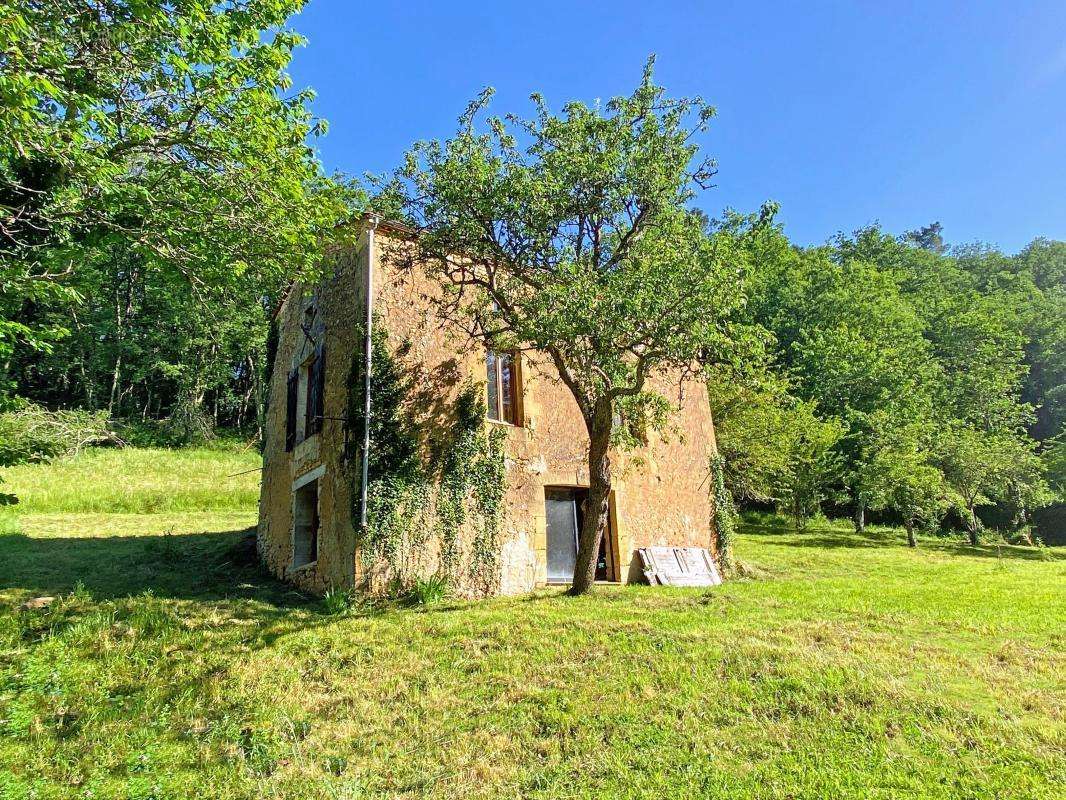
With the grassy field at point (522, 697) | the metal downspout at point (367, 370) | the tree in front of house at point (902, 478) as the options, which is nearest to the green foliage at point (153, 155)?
the metal downspout at point (367, 370)

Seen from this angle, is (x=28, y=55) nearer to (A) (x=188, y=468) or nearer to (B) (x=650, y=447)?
(B) (x=650, y=447)

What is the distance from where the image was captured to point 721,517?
14.5 m

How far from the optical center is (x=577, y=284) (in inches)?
343

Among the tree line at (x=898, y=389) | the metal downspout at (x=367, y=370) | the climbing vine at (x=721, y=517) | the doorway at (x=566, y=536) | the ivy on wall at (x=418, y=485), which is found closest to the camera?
the metal downspout at (x=367, y=370)

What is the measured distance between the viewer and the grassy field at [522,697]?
4762mm

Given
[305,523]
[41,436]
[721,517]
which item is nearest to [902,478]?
[721,517]

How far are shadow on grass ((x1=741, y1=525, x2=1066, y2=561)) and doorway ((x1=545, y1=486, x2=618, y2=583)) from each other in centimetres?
1100

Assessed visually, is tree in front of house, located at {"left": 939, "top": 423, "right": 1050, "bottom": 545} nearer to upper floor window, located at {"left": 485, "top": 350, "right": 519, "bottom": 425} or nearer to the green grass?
upper floor window, located at {"left": 485, "top": 350, "right": 519, "bottom": 425}

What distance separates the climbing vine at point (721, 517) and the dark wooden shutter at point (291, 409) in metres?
9.86

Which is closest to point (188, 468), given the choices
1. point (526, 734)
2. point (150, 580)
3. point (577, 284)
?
point (150, 580)

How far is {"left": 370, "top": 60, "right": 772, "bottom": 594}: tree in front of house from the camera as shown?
8984 millimetres

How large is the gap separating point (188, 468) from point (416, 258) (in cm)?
2038

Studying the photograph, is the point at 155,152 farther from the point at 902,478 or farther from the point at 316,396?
the point at 902,478

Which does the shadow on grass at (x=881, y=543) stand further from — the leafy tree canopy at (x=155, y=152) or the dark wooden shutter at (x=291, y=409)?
the leafy tree canopy at (x=155, y=152)
